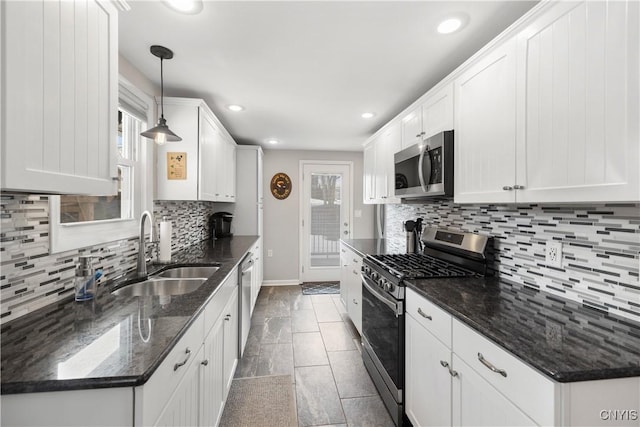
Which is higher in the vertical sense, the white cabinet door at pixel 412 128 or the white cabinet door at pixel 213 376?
the white cabinet door at pixel 412 128

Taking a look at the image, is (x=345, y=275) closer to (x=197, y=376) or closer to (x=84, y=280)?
(x=197, y=376)

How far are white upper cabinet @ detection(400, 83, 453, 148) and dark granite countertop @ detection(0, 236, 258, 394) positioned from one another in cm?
185

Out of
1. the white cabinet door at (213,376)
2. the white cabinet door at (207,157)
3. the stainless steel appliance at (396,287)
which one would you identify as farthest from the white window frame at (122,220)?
the stainless steel appliance at (396,287)

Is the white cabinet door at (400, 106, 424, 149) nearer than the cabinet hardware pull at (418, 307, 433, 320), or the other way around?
the cabinet hardware pull at (418, 307, 433, 320)

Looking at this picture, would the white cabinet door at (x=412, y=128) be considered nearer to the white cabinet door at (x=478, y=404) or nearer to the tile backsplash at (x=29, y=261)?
the white cabinet door at (x=478, y=404)

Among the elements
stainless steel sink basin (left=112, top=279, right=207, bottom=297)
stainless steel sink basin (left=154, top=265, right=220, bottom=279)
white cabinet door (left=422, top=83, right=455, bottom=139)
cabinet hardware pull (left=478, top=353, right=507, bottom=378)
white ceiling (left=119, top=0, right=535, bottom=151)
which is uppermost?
white ceiling (left=119, top=0, right=535, bottom=151)

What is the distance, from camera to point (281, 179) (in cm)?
509

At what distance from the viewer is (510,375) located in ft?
3.20

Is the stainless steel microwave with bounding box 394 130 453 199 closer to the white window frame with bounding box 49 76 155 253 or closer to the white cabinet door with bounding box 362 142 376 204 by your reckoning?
the white cabinet door with bounding box 362 142 376 204

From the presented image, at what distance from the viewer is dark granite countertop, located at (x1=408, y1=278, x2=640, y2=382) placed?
85 centimetres

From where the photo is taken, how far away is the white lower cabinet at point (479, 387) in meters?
0.83

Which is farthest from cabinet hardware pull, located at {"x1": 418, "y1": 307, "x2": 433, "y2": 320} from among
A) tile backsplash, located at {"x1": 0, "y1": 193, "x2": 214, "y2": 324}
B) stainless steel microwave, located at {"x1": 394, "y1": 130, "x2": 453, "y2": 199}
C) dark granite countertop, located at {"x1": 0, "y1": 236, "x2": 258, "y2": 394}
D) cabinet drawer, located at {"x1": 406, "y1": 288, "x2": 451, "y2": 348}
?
tile backsplash, located at {"x1": 0, "y1": 193, "x2": 214, "y2": 324}

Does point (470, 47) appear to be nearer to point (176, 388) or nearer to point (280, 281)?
point (176, 388)

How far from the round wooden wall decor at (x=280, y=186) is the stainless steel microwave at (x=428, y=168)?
278cm
